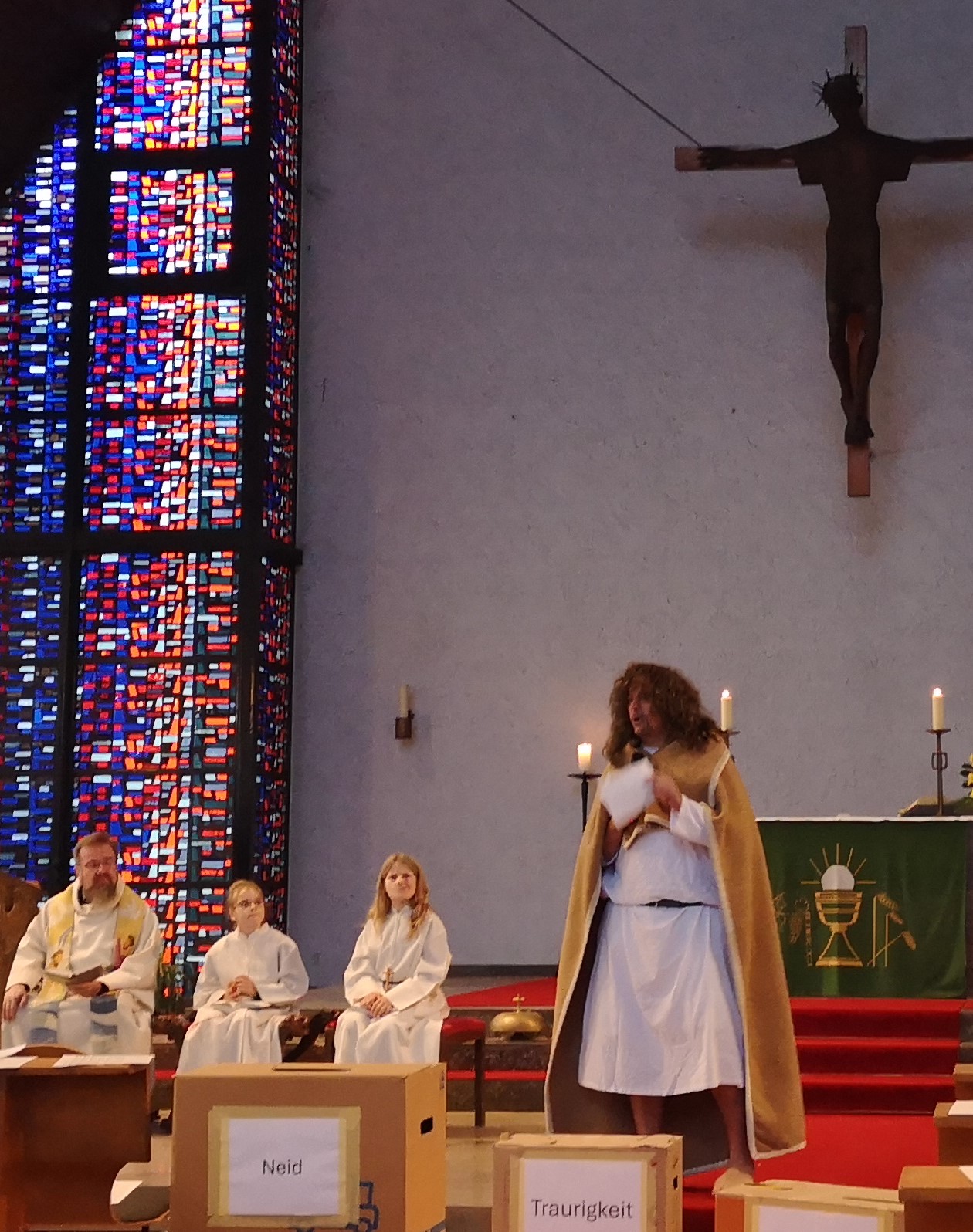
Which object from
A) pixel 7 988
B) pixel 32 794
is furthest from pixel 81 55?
pixel 7 988

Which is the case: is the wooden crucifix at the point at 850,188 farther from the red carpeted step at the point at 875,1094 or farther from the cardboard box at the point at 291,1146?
the cardboard box at the point at 291,1146

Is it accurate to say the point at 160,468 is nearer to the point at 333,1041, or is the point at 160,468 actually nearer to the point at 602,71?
the point at 602,71

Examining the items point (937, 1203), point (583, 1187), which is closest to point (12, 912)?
point (583, 1187)

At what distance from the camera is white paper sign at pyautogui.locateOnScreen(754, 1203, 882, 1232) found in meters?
3.42

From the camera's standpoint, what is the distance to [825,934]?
24.9 ft

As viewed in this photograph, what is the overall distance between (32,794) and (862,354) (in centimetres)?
533

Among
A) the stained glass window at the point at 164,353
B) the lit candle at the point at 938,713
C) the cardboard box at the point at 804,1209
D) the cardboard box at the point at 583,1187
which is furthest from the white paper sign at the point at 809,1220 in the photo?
the stained glass window at the point at 164,353

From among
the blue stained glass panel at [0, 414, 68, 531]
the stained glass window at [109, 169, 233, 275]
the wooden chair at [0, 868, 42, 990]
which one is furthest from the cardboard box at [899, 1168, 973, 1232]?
the stained glass window at [109, 169, 233, 275]

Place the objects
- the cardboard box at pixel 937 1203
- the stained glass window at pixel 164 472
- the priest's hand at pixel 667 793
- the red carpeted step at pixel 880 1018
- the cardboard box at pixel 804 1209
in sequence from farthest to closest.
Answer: the stained glass window at pixel 164 472
the red carpeted step at pixel 880 1018
the priest's hand at pixel 667 793
the cardboard box at pixel 804 1209
the cardboard box at pixel 937 1203

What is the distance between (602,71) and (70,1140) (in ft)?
25.3

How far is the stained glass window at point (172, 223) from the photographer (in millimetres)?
10078

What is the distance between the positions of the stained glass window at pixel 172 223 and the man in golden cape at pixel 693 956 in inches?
240

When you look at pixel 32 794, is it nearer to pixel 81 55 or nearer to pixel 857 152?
pixel 81 55

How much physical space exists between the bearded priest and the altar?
2856 millimetres
